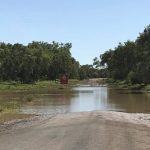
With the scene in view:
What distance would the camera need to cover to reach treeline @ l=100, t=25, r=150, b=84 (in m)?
84.1

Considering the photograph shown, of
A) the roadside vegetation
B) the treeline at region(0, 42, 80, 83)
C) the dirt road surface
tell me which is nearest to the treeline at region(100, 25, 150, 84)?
the roadside vegetation

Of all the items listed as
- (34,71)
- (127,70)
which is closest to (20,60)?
(34,71)

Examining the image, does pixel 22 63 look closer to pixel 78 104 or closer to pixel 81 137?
pixel 78 104

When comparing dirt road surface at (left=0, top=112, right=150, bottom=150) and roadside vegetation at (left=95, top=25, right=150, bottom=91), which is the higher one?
roadside vegetation at (left=95, top=25, right=150, bottom=91)

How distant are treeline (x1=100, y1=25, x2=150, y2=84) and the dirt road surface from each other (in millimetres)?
58470

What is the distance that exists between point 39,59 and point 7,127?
358 ft

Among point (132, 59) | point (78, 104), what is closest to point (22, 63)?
point (132, 59)

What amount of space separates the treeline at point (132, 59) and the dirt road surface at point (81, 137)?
192 ft

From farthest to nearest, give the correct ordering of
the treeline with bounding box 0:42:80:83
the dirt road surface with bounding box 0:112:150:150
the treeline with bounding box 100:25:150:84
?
the treeline with bounding box 0:42:80:83, the treeline with bounding box 100:25:150:84, the dirt road surface with bounding box 0:112:150:150

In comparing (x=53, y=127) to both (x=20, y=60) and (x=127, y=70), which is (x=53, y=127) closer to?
(x=20, y=60)

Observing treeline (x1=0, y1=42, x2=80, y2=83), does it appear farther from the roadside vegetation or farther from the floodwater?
the floodwater

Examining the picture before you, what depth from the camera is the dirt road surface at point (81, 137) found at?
1739 cm

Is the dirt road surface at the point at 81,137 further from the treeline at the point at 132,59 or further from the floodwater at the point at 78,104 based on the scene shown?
the treeline at the point at 132,59

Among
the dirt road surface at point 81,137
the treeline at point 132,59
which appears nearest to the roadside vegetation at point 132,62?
the treeline at point 132,59
